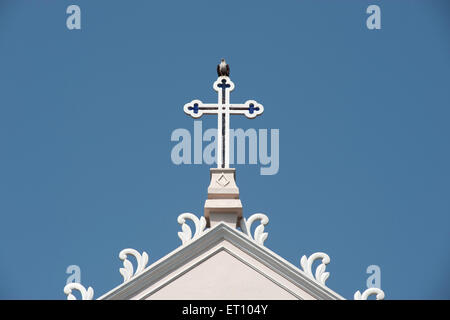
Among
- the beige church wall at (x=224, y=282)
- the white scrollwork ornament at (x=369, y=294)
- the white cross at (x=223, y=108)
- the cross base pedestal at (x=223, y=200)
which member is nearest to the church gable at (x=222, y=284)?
the beige church wall at (x=224, y=282)

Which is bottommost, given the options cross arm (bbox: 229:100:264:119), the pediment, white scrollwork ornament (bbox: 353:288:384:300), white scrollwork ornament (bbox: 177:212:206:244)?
white scrollwork ornament (bbox: 353:288:384:300)

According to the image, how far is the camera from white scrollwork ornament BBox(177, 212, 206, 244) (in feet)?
90.5

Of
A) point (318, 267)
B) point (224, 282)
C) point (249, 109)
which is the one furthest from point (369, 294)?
point (249, 109)

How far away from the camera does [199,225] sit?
27656 mm

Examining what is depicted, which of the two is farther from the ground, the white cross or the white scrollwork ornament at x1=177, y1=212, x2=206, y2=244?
the white cross

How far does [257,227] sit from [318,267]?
3.27ft

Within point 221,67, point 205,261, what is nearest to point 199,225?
point 205,261

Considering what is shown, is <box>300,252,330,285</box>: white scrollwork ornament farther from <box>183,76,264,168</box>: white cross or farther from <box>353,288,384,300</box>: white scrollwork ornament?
<box>183,76,264,168</box>: white cross

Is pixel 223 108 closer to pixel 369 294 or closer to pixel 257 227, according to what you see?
pixel 257 227

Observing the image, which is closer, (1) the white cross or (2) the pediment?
(2) the pediment

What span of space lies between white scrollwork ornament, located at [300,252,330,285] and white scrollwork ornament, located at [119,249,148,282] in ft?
6.73

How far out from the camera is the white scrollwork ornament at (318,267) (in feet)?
89.5

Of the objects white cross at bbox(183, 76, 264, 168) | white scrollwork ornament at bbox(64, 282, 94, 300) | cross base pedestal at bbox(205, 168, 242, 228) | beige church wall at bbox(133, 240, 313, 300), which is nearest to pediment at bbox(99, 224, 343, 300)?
beige church wall at bbox(133, 240, 313, 300)
